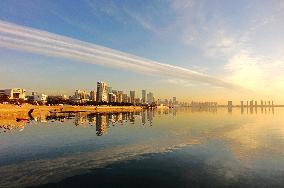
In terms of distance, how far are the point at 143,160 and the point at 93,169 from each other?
7.50 m

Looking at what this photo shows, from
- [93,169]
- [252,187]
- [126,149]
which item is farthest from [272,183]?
[126,149]

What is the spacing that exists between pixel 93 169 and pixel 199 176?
38.1 feet

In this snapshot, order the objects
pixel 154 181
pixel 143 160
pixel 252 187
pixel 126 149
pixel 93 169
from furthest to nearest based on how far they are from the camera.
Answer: pixel 126 149, pixel 143 160, pixel 93 169, pixel 154 181, pixel 252 187

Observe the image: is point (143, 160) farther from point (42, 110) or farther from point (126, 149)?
point (42, 110)

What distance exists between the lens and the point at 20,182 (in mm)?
24734

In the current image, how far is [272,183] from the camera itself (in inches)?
1020

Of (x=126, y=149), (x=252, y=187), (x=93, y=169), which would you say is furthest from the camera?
(x=126, y=149)

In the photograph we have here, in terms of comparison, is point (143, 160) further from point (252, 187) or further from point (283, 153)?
point (283, 153)

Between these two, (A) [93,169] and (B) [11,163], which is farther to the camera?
(B) [11,163]

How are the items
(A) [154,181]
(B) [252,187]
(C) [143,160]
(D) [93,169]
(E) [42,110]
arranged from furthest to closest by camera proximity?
(E) [42,110], (C) [143,160], (D) [93,169], (A) [154,181], (B) [252,187]

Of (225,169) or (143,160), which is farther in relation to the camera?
(143,160)

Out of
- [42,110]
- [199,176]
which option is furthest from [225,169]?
[42,110]

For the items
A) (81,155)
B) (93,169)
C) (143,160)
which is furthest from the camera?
(81,155)

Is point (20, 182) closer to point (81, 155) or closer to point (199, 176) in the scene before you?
point (81, 155)
